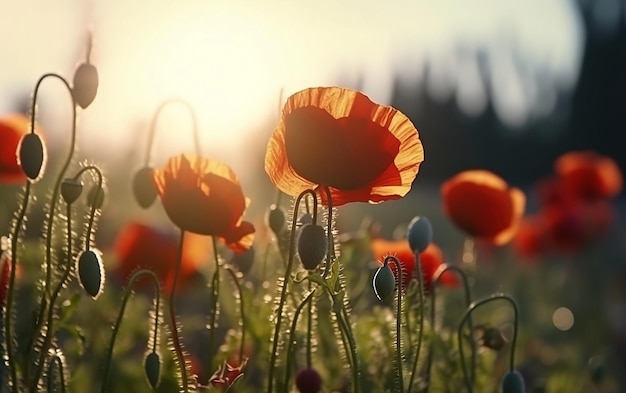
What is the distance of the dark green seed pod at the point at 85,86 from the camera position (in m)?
1.39

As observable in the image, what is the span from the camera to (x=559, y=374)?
2453mm

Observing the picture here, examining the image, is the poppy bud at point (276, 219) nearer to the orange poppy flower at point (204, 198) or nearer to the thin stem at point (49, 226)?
the orange poppy flower at point (204, 198)

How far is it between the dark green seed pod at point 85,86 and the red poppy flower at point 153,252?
965mm

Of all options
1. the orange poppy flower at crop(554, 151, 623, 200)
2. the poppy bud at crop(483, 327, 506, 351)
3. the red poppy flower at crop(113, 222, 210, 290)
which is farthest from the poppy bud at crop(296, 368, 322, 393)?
the orange poppy flower at crop(554, 151, 623, 200)

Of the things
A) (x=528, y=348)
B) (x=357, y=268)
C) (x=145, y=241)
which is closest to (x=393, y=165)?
(x=357, y=268)

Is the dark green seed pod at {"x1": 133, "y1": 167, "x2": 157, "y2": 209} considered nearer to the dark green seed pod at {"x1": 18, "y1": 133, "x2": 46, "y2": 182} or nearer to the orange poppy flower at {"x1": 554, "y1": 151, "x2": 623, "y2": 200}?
the dark green seed pod at {"x1": 18, "y1": 133, "x2": 46, "y2": 182}

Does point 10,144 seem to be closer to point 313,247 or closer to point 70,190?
point 70,190

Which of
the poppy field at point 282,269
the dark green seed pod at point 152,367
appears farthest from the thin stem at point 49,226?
the dark green seed pod at point 152,367

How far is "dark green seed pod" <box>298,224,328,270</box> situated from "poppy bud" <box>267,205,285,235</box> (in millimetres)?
339

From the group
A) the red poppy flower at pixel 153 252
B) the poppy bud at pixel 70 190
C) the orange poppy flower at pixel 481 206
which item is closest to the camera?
the poppy bud at pixel 70 190

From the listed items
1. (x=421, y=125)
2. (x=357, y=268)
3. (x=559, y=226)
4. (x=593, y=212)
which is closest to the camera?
(x=357, y=268)

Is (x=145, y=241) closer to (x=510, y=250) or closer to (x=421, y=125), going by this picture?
(x=510, y=250)

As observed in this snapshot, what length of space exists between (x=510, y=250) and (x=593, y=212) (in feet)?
2.67

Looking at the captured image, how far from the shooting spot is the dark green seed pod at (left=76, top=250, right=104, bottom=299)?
4.38 feet
